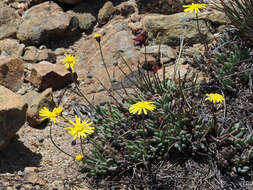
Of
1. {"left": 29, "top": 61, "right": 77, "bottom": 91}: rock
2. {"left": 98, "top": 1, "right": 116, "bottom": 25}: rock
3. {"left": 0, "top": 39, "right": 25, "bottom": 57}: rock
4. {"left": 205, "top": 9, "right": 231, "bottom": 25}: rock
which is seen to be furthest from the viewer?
{"left": 98, "top": 1, "right": 116, "bottom": 25}: rock

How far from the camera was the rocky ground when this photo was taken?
4.02 m

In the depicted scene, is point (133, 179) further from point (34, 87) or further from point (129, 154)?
point (34, 87)

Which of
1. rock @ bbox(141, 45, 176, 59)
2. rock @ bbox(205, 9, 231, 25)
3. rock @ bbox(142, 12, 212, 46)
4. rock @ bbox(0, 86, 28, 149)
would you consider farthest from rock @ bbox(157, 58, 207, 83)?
rock @ bbox(0, 86, 28, 149)

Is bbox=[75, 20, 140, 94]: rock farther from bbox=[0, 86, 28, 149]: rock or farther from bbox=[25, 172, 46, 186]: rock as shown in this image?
bbox=[25, 172, 46, 186]: rock

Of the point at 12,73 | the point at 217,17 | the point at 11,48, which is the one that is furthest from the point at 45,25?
the point at 217,17

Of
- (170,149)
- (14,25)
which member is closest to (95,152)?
(170,149)

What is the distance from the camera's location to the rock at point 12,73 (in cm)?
531

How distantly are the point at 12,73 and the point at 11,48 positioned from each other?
943 millimetres

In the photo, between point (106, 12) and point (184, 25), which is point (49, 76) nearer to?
point (106, 12)

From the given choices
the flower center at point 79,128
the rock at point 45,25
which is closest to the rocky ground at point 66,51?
the rock at point 45,25

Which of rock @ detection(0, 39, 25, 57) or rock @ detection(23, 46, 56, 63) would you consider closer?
rock @ detection(23, 46, 56, 63)

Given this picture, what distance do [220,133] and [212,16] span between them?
7.87 feet

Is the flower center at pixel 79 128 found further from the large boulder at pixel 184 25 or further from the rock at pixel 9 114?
the large boulder at pixel 184 25

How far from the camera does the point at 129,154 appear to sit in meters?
3.87
